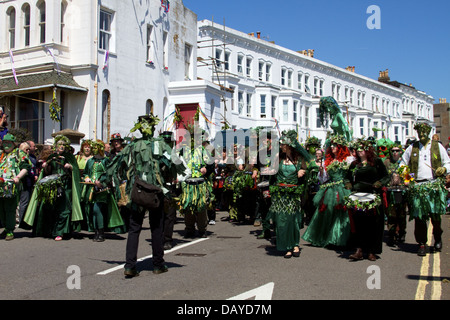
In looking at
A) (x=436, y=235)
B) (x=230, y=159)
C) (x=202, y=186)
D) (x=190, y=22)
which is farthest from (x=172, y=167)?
(x=190, y=22)

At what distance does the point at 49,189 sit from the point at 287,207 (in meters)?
4.82

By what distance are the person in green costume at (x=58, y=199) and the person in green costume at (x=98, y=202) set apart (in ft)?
0.83

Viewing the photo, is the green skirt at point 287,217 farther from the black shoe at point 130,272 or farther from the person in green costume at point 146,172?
the black shoe at point 130,272

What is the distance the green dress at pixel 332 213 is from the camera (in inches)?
342

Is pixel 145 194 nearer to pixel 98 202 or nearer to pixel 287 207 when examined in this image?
pixel 287 207

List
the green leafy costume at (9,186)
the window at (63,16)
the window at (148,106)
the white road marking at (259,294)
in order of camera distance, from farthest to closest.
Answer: the window at (148,106) → the window at (63,16) → the green leafy costume at (9,186) → the white road marking at (259,294)

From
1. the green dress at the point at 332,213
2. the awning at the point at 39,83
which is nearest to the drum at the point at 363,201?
the green dress at the point at 332,213

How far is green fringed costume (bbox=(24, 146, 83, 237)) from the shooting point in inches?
393

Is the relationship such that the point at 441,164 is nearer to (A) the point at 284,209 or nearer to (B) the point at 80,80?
(A) the point at 284,209

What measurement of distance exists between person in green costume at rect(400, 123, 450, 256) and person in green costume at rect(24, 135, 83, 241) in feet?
21.2

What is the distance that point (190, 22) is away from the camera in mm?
30688

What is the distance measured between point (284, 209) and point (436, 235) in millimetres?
2884

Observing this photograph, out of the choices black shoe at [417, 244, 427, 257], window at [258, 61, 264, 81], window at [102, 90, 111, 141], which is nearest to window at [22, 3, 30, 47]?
window at [102, 90, 111, 141]

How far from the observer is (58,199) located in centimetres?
1001
